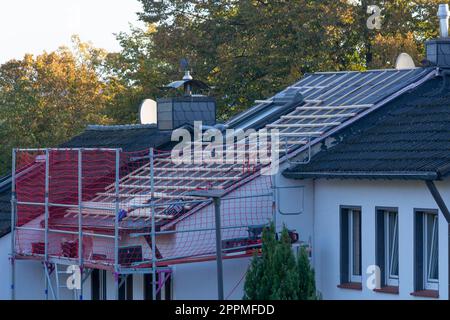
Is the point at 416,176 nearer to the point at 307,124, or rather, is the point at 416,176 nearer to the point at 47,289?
the point at 307,124

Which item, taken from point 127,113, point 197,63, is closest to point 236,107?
point 197,63

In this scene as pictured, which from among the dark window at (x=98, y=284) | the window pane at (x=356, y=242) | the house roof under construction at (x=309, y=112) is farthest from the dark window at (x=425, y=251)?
the dark window at (x=98, y=284)

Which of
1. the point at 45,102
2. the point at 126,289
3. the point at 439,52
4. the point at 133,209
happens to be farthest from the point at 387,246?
the point at 45,102

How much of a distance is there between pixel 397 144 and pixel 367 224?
1344 mm

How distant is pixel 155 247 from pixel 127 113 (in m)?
24.8

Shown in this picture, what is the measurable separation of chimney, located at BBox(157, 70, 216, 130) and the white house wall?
526cm

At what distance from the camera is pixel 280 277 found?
18219mm

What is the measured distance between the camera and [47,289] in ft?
74.2

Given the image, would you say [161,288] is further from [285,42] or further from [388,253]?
[285,42]

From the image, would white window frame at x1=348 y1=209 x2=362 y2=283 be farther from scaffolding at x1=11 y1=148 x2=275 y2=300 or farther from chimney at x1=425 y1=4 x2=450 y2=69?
chimney at x1=425 y1=4 x2=450 y2=69

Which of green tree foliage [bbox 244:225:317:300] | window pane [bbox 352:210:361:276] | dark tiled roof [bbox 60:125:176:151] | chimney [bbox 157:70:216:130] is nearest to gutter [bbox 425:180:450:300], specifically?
green tree foliage [bbox 244:225:317:300]

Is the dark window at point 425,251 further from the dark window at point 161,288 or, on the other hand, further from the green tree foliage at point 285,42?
the green tree foliage at point 285,42

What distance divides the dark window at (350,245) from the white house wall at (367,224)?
0.10 metres

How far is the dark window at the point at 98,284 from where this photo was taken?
76.7ft
